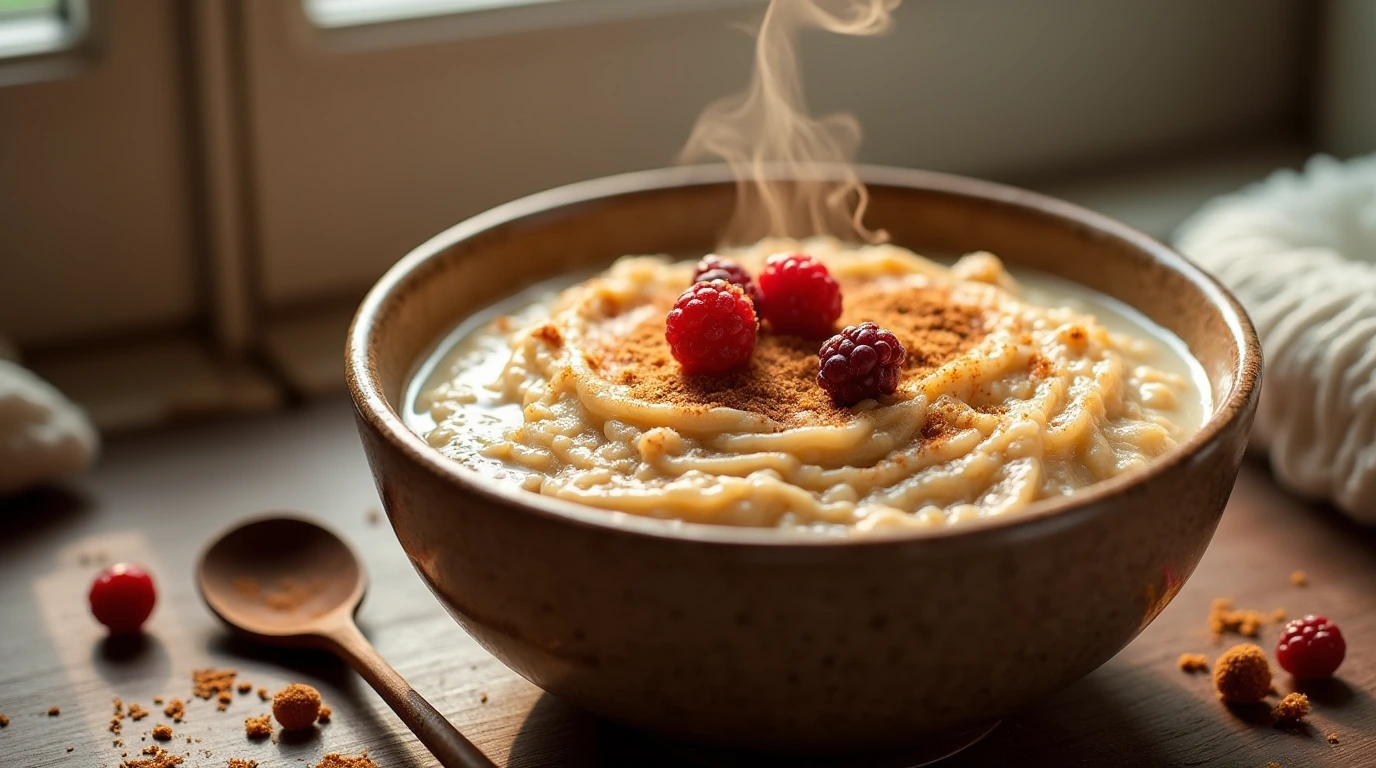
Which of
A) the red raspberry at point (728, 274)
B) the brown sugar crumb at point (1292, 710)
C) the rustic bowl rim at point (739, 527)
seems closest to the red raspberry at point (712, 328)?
the red raspberry at point (728, 274)

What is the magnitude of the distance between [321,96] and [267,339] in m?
0.53

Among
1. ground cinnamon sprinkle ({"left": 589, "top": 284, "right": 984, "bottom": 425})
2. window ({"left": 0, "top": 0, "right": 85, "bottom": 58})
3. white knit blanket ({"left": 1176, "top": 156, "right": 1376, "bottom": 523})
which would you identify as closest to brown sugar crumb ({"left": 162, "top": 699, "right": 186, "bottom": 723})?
ground cinnamon sprinkle ({"left": 589, "top": 284, "right": 984, "bottom": 425})

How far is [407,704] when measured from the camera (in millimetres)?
1824

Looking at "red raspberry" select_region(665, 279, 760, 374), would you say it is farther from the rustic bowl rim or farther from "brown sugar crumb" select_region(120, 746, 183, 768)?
"brown sugar crumb" select_region(120, 746, 183, 768)

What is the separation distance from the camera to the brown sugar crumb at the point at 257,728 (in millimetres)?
1893

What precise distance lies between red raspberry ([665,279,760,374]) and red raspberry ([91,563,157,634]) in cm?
88

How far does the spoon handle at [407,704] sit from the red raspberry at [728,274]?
0.72 metres

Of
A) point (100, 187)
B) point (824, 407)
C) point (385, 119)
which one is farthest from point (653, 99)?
point (824, 407)

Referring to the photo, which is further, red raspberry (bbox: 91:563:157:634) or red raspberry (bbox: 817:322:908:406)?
red raspberry (bbox: 91:563:157:634)

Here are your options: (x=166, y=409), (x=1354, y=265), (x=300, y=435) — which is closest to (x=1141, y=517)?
(x=1354, y=265)

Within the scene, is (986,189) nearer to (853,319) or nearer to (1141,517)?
(853,319)

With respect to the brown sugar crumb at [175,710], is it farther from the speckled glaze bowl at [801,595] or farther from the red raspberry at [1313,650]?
the red raspberry at [1313,650]

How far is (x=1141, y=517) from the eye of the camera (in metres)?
1.56

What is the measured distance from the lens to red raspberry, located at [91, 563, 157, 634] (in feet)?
6.94
